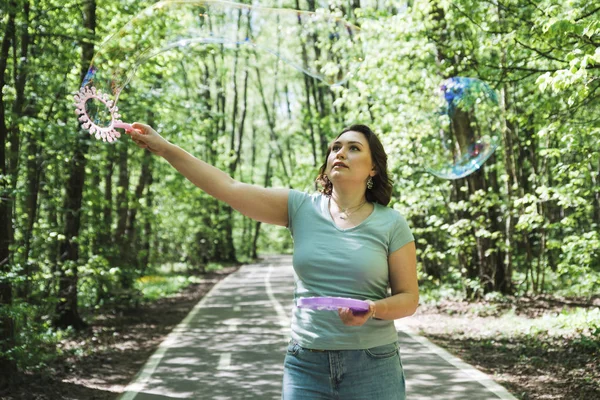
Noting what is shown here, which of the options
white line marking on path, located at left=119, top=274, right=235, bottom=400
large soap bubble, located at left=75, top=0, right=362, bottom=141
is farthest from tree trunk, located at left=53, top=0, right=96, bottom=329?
large soap bubble, located at left=75, top=0, right=362, bottom=141

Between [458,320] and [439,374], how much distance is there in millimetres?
5259

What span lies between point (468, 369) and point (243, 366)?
3247 millimetres

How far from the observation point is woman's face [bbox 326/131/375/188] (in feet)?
9.67

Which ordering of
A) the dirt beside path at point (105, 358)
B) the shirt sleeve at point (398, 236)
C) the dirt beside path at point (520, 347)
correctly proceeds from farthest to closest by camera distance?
1. the dirt beside path at point (105, 358)
2. the dirt beside path at point (520, 347)
3. the shirt sleeve at point (398, 236)

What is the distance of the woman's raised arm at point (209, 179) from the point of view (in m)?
2.89

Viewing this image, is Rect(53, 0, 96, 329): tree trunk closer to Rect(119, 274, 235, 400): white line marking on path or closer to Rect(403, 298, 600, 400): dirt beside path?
Rect(119, 274, 235, 400): white line marking on path

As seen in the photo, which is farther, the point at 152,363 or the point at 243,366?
the point at 152,363

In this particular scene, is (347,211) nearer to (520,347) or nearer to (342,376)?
(342,376)

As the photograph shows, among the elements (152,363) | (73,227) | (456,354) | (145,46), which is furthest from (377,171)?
(73,227)

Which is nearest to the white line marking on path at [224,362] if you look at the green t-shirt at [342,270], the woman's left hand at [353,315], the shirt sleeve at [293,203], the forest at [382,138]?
the forest at [382,138]

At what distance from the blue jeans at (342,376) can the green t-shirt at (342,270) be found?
0.04 metres

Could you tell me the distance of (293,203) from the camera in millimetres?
3029

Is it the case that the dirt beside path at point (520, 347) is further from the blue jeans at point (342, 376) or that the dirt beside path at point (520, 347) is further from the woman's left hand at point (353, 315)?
the woman's left hand at point (353, 315)

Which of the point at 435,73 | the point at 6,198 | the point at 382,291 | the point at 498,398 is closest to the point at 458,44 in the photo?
the point at 435,73
